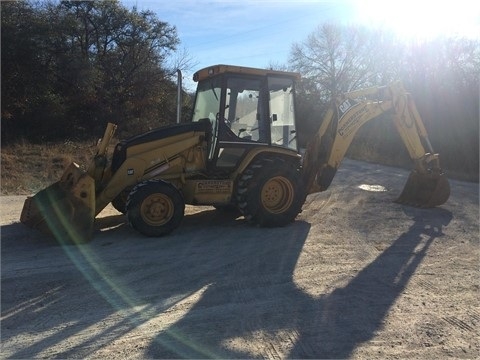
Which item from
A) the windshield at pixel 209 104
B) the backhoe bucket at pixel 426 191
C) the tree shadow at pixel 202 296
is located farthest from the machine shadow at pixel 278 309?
the backhoe bucket at pixel 426 191

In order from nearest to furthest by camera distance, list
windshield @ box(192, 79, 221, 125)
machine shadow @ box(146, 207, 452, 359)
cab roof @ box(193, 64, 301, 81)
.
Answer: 1. machine shadow @ box(146, 207, 452, 359)
2. cab roof @ box(193, 64, 301, 81)
3. windshield @ box(192, 79, 221, 125)

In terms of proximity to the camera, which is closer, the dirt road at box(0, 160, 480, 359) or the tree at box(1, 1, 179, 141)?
the dirt road at box(0, 160, 480, 359)

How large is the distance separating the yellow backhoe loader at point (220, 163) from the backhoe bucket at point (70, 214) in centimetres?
1

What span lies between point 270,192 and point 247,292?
311 cm

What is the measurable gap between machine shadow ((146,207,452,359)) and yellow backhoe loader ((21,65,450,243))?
4.57 feet

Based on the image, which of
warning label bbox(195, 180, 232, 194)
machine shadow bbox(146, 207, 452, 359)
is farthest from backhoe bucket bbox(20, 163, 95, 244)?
machine shadow bbox(146, 207, 452, 359)

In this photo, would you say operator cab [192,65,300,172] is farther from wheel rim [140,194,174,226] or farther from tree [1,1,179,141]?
tree [1,1,179,141]

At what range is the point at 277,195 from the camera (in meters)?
7.80

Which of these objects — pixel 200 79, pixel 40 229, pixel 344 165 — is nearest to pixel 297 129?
pixel 200 79

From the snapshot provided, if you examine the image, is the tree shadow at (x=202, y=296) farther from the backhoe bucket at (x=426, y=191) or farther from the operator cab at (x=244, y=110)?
the backhoe bucket at (x=426, y=191)

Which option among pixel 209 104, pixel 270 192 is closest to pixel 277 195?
pixel 270 192

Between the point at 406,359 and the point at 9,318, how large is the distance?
333 cm

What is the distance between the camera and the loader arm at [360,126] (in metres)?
8.30

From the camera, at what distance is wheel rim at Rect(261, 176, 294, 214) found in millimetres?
7672
